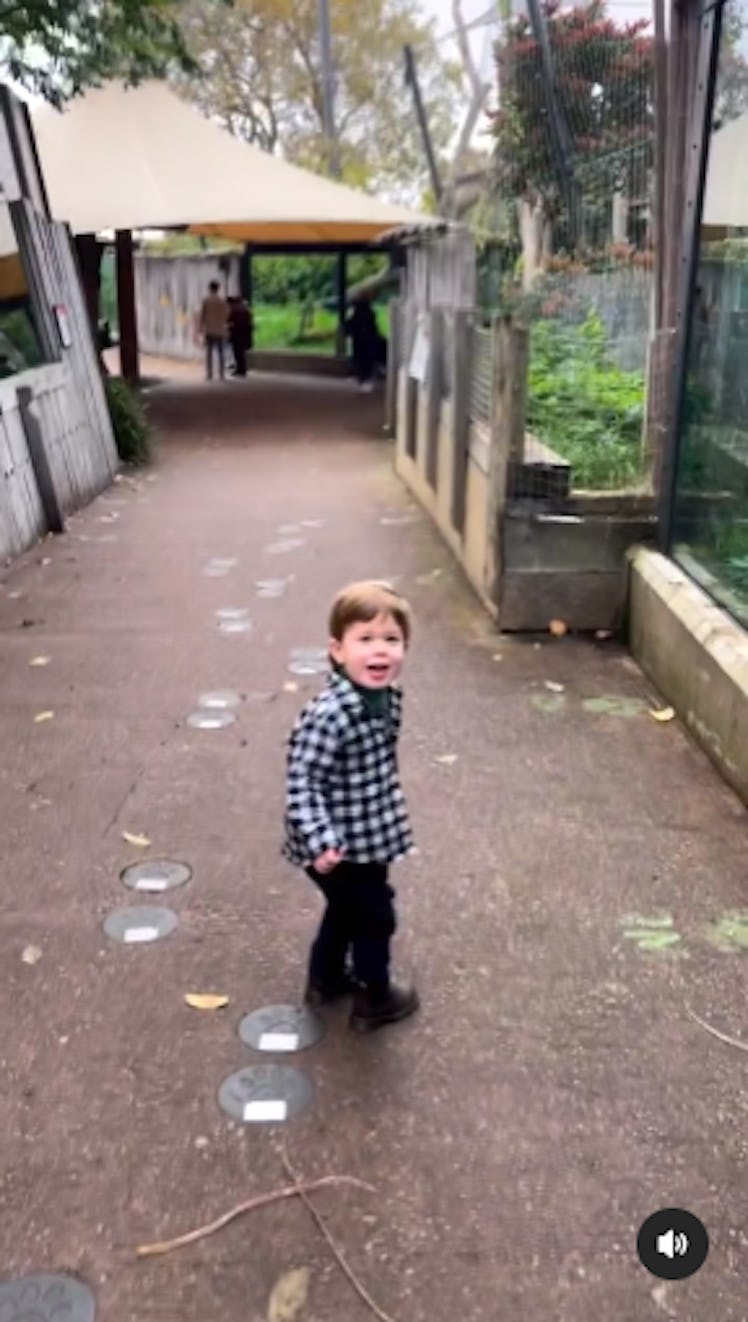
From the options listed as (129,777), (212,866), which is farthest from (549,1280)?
(129,777)

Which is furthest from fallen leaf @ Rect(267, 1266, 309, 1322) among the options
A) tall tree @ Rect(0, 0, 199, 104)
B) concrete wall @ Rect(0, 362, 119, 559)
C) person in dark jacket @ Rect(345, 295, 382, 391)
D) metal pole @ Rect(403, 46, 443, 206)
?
person in dark jacket @ Rect(345, 295, 382, 391)

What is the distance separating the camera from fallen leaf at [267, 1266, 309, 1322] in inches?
81.4

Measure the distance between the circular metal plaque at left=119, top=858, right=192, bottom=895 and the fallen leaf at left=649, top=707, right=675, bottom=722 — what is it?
2122 mm

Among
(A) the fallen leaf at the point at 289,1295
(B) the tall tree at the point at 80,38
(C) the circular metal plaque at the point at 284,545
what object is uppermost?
(B) the tall tree at the point at 80,38

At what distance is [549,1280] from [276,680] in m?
3.45

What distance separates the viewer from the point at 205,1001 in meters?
2.96

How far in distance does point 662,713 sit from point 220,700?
70.8 inches

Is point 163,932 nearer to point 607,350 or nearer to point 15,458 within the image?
point 607,350

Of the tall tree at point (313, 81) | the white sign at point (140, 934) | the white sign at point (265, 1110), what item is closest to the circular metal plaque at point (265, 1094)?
the white sign at point (265, 1110)

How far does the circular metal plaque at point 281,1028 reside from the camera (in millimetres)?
2803

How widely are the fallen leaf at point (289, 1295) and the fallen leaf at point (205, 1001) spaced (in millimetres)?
844

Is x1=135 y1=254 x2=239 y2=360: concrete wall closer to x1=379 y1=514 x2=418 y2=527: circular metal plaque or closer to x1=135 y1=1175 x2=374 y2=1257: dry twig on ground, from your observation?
x1=379 y1=514 x2=418 y2=527: circular metal plaque

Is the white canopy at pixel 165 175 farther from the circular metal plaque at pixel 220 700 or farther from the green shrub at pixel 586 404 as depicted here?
the circular metal plaque at pixel 220 700

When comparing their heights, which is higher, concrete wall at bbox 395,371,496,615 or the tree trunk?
the tree trunk
